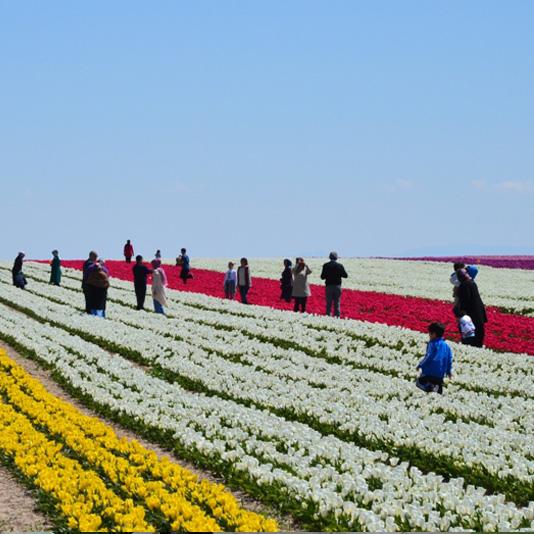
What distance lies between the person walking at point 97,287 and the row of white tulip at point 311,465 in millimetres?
10091

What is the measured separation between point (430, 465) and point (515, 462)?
49.1 inches

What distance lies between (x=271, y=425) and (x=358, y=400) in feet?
9.00

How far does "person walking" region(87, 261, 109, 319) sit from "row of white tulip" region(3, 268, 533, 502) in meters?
4.26

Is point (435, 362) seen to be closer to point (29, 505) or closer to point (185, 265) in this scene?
point (29, 505)

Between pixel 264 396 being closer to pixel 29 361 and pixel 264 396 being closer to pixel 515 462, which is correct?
pixel 515 462

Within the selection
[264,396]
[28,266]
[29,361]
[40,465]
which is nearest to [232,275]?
[29,361]

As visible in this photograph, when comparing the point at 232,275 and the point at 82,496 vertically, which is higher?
the point at 232,275

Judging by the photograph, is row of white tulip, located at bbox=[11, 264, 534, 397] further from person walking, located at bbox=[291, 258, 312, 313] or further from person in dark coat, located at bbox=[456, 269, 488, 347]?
person walking, located at bbox=[291, 258, 312, 313]

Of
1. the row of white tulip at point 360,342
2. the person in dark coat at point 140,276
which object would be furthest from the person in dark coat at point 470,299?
the person in dark coat at point 140,276

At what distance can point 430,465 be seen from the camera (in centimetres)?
1048

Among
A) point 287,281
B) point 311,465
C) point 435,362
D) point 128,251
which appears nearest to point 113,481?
point 311,465

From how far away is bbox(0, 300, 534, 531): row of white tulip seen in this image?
8.20m

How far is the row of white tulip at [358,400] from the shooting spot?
11.0 metres

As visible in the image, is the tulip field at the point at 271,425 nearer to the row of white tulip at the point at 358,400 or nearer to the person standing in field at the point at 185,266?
the row of white tulip at the point at 358,400
